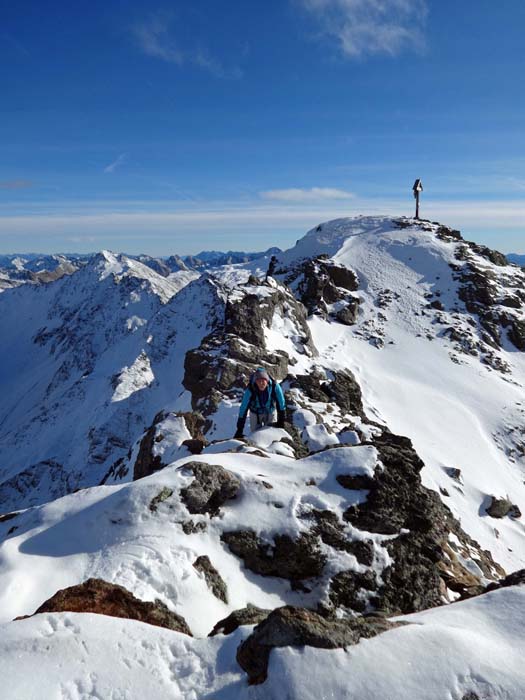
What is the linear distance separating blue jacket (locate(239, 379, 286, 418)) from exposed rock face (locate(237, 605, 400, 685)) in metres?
10.1

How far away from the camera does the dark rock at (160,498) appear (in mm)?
10070

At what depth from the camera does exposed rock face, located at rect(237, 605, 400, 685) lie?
579 centimetres

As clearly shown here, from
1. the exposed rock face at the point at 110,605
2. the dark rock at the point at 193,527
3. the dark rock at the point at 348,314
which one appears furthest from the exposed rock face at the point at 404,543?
the dark rock at the point at 348,314

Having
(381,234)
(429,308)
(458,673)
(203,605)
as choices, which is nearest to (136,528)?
(203,605)

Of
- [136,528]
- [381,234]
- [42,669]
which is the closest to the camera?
[42,669]

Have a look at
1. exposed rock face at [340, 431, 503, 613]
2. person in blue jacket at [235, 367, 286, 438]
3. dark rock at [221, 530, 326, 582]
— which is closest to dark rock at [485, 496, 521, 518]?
exposed rock face at [340, 431, 503, 613]

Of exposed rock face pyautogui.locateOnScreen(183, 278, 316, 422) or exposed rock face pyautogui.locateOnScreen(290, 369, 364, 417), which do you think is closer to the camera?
exposed rock face pyautogui.locateOnScreen(183, 278, 316, 422)

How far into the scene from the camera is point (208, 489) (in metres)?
10.7

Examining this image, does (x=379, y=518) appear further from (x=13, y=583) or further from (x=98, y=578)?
(x=13, y=583)

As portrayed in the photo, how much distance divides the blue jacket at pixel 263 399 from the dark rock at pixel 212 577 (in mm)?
7209

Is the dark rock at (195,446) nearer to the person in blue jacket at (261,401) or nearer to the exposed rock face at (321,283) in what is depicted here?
the person in blue jacket at (261,401)

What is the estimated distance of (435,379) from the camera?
5056 cm

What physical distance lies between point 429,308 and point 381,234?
23284 mm

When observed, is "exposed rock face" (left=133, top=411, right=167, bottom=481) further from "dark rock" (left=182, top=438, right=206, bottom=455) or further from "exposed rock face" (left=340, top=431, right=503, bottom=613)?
"exposed rock face" (left=340, top=431, right=503, bottom=613)
